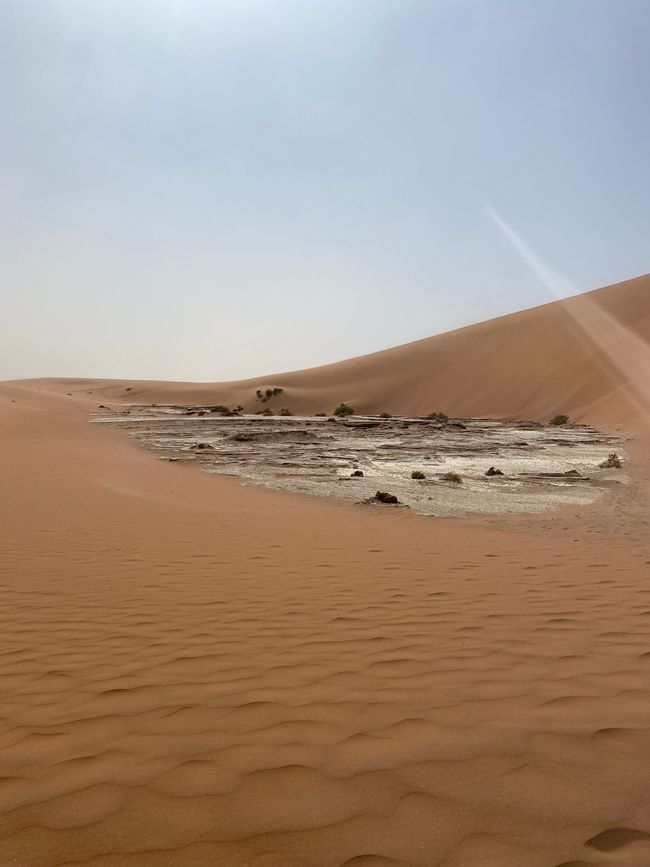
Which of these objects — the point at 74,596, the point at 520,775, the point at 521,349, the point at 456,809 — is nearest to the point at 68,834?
the point at 456,809

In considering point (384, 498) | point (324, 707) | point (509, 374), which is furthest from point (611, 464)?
point (509, 374)

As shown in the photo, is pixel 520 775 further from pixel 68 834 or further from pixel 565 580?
pixel 565 580

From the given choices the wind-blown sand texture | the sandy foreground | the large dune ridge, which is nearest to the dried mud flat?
the wind-blown sand texture

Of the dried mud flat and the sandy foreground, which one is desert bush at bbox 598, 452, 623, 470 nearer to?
the dried mud flat

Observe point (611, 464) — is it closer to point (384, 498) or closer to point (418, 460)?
point (418, 460)

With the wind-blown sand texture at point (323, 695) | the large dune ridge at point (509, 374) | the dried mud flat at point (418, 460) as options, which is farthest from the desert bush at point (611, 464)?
the large dune ridge at point (509, 374)

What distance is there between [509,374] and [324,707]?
5504 centimetres

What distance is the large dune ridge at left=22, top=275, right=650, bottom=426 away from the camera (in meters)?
44.3

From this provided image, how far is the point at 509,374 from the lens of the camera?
55875 millimetres

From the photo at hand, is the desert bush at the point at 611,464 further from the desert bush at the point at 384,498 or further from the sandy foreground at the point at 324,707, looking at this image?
the sandy foreground at the point at 324,707

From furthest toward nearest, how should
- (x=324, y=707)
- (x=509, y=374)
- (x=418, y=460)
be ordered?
(x=509, y=374) → (x=418, y=460) → (x=324, y=707)

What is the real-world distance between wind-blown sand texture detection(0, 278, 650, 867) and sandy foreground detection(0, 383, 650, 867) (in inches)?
0.5

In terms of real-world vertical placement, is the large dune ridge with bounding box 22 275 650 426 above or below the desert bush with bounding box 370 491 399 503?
above

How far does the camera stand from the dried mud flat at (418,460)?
13773mm
